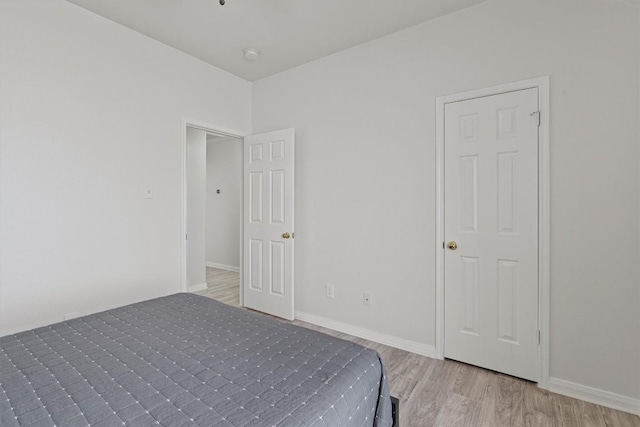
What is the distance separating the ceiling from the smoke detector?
44 millimetres

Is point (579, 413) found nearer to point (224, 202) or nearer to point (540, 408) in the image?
point (540, 408)

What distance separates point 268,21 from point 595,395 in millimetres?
3554

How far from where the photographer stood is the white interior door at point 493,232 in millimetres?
2123

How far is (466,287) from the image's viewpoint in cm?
237

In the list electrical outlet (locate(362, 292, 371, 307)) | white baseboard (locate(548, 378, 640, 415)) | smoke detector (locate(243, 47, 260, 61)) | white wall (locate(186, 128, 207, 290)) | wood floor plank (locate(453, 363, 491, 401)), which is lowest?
wood floor plank (locate(453, 363, 491, 401))

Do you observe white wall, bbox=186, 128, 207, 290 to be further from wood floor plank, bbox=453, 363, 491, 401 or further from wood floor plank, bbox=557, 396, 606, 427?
wood floor plank, bbox=557, 396, 606, 427

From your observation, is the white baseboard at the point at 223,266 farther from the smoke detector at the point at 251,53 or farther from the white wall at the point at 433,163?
the smoke detector at the point at 251,53

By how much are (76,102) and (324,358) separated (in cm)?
258

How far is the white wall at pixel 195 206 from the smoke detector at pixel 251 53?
1607 mm

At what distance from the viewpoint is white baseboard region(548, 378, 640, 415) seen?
1.83m

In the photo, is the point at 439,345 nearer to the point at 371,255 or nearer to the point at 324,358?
the point at 371,255

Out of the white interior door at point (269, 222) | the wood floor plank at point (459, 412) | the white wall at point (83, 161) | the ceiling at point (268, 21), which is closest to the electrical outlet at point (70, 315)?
the white wall at point (83, 161)

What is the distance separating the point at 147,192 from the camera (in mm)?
2723

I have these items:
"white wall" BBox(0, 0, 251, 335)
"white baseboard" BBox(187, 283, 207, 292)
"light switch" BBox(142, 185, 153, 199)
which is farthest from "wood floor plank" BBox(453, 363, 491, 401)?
"white baseboard" BBox(187, 283, 207, 292)
